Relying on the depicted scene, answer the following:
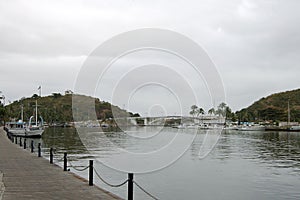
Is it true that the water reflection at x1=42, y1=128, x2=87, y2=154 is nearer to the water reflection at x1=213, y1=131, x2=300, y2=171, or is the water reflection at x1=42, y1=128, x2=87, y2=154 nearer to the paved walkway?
the water reflection at x1=213, y1=131, x2=300, y2=171

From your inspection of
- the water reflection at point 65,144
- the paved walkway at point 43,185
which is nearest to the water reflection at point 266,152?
the water reflection at point 65,144

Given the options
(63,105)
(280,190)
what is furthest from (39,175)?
(63,105)

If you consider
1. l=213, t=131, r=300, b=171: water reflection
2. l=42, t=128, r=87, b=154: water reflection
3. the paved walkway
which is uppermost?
the paved walkway

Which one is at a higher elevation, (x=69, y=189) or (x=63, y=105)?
(x=63, y=105)

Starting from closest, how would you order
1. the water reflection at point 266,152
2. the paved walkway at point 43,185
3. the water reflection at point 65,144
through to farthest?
the paved walkway at point 43,185 → the water reflection at point 266,152 → the water reflection at point 65,144

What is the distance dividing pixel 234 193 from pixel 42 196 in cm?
1060

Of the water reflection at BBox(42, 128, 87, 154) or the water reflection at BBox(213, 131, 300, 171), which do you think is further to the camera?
the water reflection at BBox(42, 128, 87, 154)

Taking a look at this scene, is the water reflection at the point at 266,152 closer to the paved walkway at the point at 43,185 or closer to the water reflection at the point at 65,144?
the water reflection at the point at 65,144

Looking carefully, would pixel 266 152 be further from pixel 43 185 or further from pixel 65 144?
pixel 43 185

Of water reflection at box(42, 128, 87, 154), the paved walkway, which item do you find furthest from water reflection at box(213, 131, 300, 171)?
the paved walkway

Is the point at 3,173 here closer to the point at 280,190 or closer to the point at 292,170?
the point at 280,190

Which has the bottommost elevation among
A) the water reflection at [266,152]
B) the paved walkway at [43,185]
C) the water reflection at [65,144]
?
the water reflection at [266,152]

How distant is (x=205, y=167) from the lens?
29.9 metres

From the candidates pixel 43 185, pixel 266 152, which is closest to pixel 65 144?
pixel 266 152
